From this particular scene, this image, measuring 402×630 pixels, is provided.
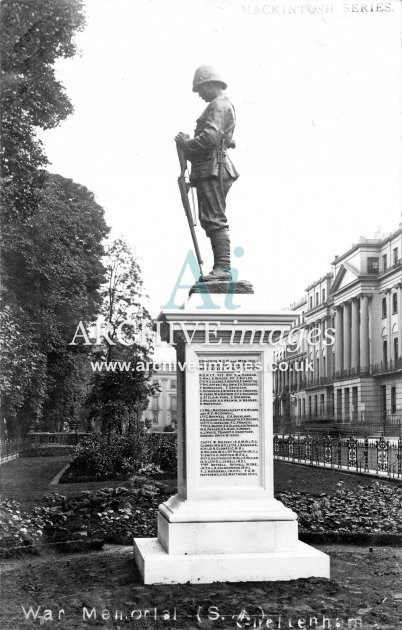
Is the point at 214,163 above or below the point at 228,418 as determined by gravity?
above

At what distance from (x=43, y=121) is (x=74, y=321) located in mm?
9804

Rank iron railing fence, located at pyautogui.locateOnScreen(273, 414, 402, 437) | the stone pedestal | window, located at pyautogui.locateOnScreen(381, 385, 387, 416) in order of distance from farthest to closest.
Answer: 1. window, located at pyautogui.locateOnScreen(381, 385, 387, 416)
2. iron railing fence, located at pyautogui.locateOnScreen(273, 414, 402, 437)
3. the stone pedestal

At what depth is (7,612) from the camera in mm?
6293

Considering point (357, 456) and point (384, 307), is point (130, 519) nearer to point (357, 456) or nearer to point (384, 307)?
point (357, 456)

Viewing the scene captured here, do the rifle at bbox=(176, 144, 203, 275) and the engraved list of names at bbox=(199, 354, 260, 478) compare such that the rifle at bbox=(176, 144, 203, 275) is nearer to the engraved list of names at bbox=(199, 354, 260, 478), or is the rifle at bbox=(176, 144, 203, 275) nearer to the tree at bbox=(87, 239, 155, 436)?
the engraved list of names at bbox=(199, 354, 260, 478)

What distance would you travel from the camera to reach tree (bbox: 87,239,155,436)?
2412 cm

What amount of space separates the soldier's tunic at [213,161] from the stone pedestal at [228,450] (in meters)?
1.17

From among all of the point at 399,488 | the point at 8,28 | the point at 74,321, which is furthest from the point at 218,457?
the point at 74,321

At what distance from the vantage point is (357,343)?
7194cm

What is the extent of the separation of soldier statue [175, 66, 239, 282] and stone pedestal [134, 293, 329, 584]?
87 cm

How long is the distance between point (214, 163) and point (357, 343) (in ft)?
216

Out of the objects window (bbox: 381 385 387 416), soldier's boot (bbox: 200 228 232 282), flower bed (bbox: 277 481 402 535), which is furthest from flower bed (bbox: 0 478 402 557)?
window (bbox: 381 385 387 416)

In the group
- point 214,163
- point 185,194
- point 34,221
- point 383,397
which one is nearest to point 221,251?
point 185,194

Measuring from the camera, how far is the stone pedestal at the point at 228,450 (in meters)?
7.05
